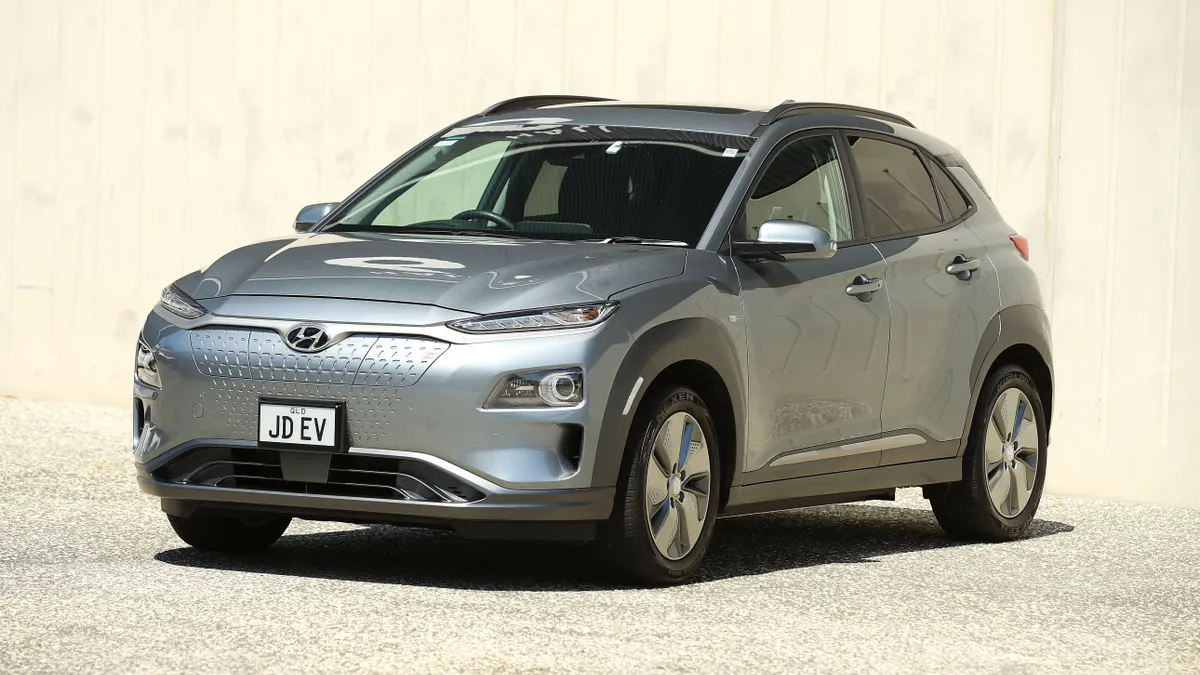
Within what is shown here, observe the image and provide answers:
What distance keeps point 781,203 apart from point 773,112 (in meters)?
0.44

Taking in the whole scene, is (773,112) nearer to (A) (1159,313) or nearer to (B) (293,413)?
(B) (293,413)

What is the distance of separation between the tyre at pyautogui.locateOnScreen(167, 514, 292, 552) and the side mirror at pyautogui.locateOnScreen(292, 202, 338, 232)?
1183 millimetres

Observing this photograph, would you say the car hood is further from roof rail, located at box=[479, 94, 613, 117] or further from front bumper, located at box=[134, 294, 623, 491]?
roof rail, located at box=[479, 94, 613, 117]

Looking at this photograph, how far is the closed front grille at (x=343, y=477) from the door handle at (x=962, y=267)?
2.95m

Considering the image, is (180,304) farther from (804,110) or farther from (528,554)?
(804,110)

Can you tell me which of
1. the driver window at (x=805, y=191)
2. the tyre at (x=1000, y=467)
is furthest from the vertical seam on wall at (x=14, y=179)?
the driver window at (x=805, y=191)

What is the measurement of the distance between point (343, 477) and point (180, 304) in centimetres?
90

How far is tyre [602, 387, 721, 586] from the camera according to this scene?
6.41 meters

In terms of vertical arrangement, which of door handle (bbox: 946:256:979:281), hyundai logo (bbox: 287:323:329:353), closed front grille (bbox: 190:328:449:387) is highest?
door handle (bbox: 946:256:979:281)

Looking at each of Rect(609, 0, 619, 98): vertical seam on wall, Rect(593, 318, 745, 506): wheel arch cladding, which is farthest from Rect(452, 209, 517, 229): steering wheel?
Rect(609, 0, 619, 98): vertical seam on wall

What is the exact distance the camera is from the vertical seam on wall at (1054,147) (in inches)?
431

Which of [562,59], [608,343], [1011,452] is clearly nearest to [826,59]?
[562,59]

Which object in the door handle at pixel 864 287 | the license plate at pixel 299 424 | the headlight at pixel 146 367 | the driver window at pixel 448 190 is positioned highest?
the driver window at pixel 448 190

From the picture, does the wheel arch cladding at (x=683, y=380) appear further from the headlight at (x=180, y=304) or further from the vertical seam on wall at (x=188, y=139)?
the vertical seam on wall at (x=188, y=139)
